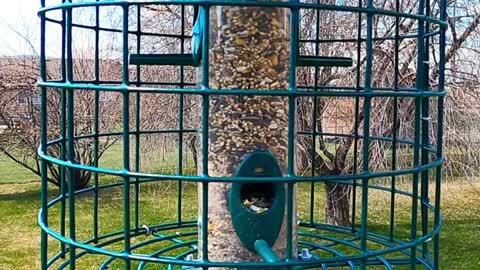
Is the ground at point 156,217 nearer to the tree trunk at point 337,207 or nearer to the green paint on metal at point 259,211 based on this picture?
the tree trunk at point 337,207

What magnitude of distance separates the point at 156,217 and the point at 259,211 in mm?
7023

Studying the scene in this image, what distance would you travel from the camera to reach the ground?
6973 millimetres

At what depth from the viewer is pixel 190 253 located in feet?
6.30

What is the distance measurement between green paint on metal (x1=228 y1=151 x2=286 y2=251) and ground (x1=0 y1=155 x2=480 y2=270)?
5209mm

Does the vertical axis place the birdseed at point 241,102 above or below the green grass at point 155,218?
above

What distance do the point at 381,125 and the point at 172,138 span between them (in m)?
2.32

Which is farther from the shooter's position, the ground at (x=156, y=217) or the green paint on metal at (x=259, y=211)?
the ground at (x=156, y=217)

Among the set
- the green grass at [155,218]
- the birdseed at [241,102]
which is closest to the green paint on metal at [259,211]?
the birdseed at [241,102]

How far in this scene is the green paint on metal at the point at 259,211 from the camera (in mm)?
1635

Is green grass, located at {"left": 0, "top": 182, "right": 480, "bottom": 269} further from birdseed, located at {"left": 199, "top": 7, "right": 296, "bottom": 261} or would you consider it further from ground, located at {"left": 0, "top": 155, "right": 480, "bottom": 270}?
birdseed, located at {"left": 199, "top": 7, "right": 296, "bottom": 261}

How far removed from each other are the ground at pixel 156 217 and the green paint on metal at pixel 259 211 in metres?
5.21

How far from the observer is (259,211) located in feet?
5.36

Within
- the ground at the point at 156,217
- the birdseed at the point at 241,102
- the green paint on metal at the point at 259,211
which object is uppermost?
the birdseed at the point at 241,102

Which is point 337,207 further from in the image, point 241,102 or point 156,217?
point 241,102
